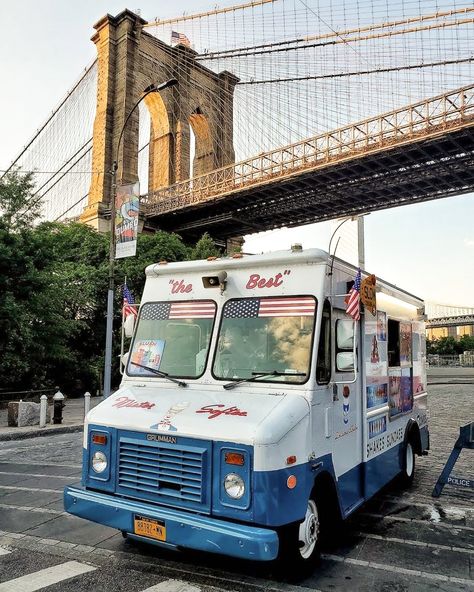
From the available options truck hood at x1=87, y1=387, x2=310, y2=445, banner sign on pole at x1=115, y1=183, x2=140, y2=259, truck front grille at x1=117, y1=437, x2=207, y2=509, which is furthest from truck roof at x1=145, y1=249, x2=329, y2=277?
banner sign on pole at x1=115, y1=183, x2=140, y2=259

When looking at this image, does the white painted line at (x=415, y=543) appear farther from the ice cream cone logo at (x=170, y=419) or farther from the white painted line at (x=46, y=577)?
the white painted line at (x=46, y=577)

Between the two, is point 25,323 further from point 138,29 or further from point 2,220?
point 138,29

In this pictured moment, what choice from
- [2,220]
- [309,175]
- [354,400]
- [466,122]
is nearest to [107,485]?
[354,400]

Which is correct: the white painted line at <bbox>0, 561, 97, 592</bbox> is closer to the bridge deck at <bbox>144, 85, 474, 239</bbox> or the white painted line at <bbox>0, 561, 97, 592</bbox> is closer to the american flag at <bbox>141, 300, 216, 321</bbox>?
→ the american flag at <bbox>141, 300, 216, 321</bbox>

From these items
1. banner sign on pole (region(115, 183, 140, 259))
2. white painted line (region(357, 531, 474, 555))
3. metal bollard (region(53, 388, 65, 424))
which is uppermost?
banner sign on pole (region(115, 183, 140, 259))

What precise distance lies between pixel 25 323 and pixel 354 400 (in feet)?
50.9

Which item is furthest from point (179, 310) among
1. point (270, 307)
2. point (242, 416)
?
point (242, 416)

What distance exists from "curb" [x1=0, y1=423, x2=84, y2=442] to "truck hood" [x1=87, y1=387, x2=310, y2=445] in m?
8.72

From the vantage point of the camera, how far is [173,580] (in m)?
4.50

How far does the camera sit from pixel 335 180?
47.2 meters

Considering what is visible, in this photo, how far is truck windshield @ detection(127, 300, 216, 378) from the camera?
17.7ft

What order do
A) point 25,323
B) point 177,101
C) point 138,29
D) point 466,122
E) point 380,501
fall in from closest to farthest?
point 380,501, point 25,323, point 466,122, point 138,29, point 177,101

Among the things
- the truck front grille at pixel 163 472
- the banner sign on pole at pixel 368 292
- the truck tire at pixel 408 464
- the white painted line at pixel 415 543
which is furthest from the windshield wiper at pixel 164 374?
the truck tire at pixel 408 464

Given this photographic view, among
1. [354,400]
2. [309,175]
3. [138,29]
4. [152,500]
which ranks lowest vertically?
[152,500]
